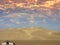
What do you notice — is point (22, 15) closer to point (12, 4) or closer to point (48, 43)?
point (12, 4)

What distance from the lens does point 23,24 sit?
1688mm

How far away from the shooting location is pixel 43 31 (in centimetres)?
170

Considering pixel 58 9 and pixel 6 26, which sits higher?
pixel 58 9

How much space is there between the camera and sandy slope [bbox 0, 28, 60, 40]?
1.67 meters

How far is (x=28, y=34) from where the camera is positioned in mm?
1683

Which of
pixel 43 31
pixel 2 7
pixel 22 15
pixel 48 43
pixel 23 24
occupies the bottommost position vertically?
pixel 48 43

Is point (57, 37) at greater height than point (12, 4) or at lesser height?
lesser

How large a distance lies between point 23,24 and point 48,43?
0.42 metres

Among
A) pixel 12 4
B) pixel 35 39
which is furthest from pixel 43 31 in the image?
pixel 12 4

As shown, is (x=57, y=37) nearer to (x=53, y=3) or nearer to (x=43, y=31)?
(x=43, y=31)

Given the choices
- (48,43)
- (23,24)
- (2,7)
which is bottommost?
(48,43)

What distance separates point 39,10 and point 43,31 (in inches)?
11.5

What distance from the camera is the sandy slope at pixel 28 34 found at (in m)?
1.67

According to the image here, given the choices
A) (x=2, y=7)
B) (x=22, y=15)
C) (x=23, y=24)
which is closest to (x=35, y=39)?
(x=23, y=24)
